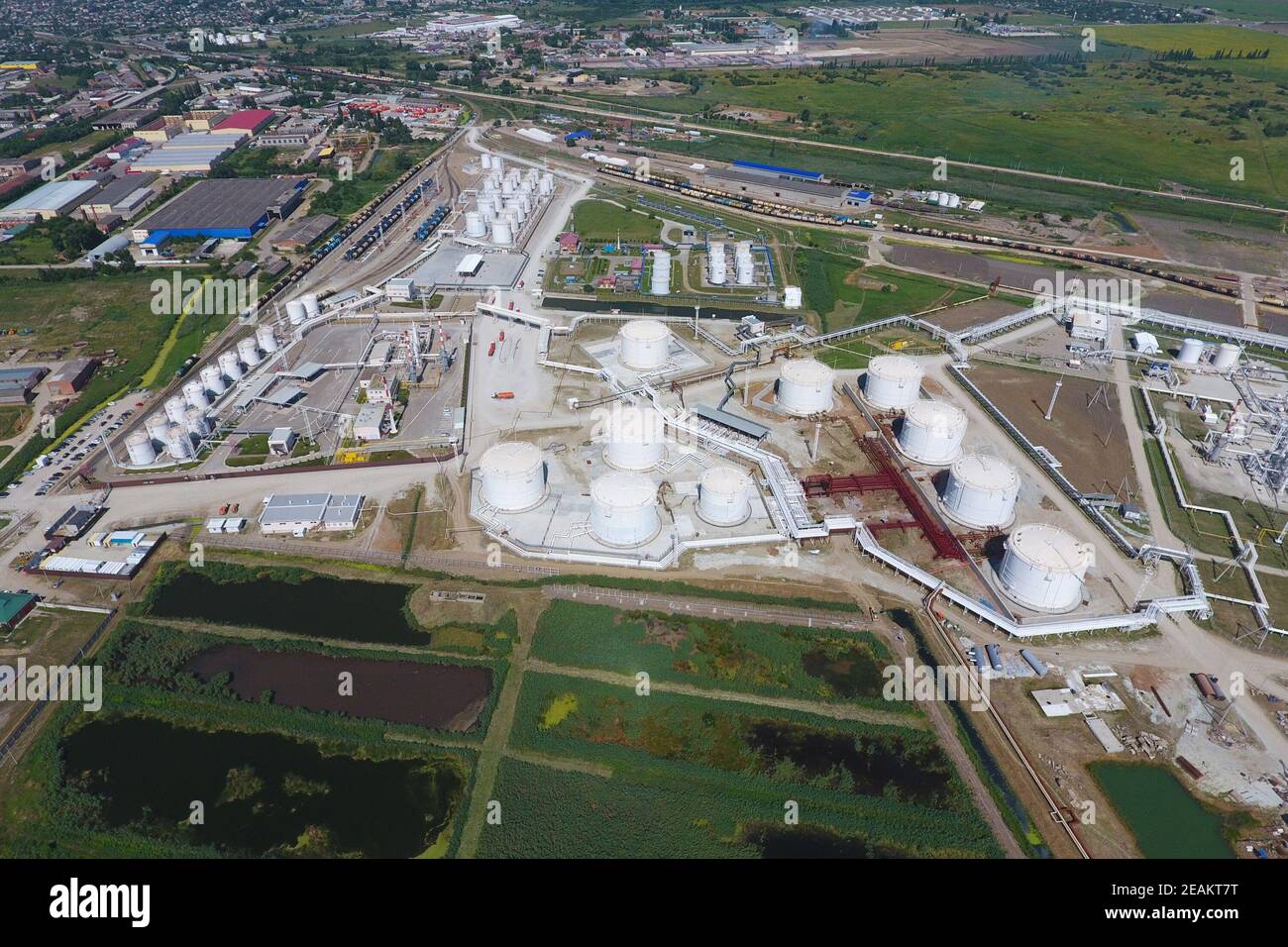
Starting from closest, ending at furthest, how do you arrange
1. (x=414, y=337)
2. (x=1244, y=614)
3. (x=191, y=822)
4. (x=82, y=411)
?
(x=191, y=822) → (x=1244, y=614) → (x=82, y=411) → (x=414, y=337)

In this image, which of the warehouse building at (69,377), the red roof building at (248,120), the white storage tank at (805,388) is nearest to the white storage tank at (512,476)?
the white storage tank at (805,388)

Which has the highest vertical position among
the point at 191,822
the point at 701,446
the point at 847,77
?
the point at 847,77

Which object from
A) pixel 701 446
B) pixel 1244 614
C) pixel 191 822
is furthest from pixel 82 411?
pixel 1244 614

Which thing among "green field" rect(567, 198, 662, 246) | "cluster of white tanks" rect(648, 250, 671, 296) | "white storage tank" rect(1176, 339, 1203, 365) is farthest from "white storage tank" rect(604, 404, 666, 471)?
"white storage tank" rect(1176, 339, 1203, 365)

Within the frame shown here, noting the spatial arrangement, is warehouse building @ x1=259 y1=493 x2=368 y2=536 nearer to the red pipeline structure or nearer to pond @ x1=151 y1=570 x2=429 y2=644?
pond @ x1=151 y1=570 x2=429 y2=644

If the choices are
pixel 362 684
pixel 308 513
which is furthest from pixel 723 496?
pixel 308 513

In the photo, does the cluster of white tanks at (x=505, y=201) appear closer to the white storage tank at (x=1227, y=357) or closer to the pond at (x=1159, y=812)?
the white storage tank at (x=1227, y=357)
